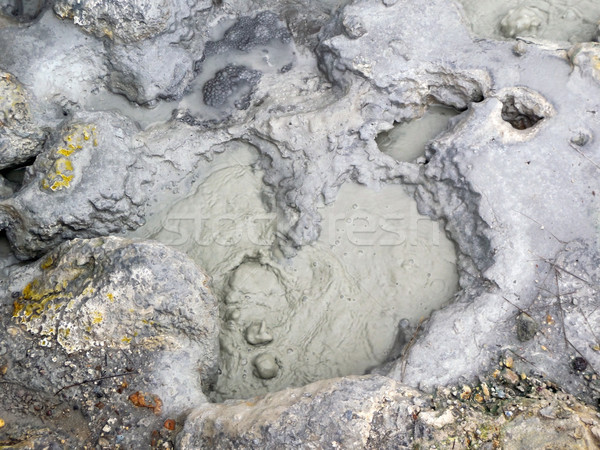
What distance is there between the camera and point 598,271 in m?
3.88

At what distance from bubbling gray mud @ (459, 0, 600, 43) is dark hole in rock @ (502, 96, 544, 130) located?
2.85ft

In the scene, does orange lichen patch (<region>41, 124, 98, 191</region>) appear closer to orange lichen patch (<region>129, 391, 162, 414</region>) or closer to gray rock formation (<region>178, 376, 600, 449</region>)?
orange lichen patch (<region>129, 391, 162, 414</region>)

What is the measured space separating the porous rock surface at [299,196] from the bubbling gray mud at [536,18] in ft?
1.89

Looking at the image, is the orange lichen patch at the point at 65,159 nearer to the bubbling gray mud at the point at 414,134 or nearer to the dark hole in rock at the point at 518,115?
the bubbling gray mud at the point at 414,134

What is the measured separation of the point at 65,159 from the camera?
167 inches

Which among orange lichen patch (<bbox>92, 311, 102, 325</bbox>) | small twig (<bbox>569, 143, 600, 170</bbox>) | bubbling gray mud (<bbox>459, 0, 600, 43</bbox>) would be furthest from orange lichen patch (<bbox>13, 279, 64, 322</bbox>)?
bubbling gray mud (<bbox>459, 0, 600, 43</bbox>)

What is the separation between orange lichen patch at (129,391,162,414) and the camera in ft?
12.1

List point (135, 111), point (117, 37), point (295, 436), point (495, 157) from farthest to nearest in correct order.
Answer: point (135, 111)
point (117, 37)
point (495, 157)
point (295, 436)

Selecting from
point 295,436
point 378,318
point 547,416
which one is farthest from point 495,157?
point 295,436

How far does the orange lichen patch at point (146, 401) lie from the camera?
12.1 feet

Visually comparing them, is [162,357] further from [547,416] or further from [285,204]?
[547,416]

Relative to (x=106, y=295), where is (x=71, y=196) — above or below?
above

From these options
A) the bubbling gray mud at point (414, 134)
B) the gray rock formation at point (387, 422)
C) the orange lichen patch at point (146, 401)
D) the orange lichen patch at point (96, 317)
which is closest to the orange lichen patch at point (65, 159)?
the orange lichen patch at point (96, 317)

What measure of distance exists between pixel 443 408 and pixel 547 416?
600mm
